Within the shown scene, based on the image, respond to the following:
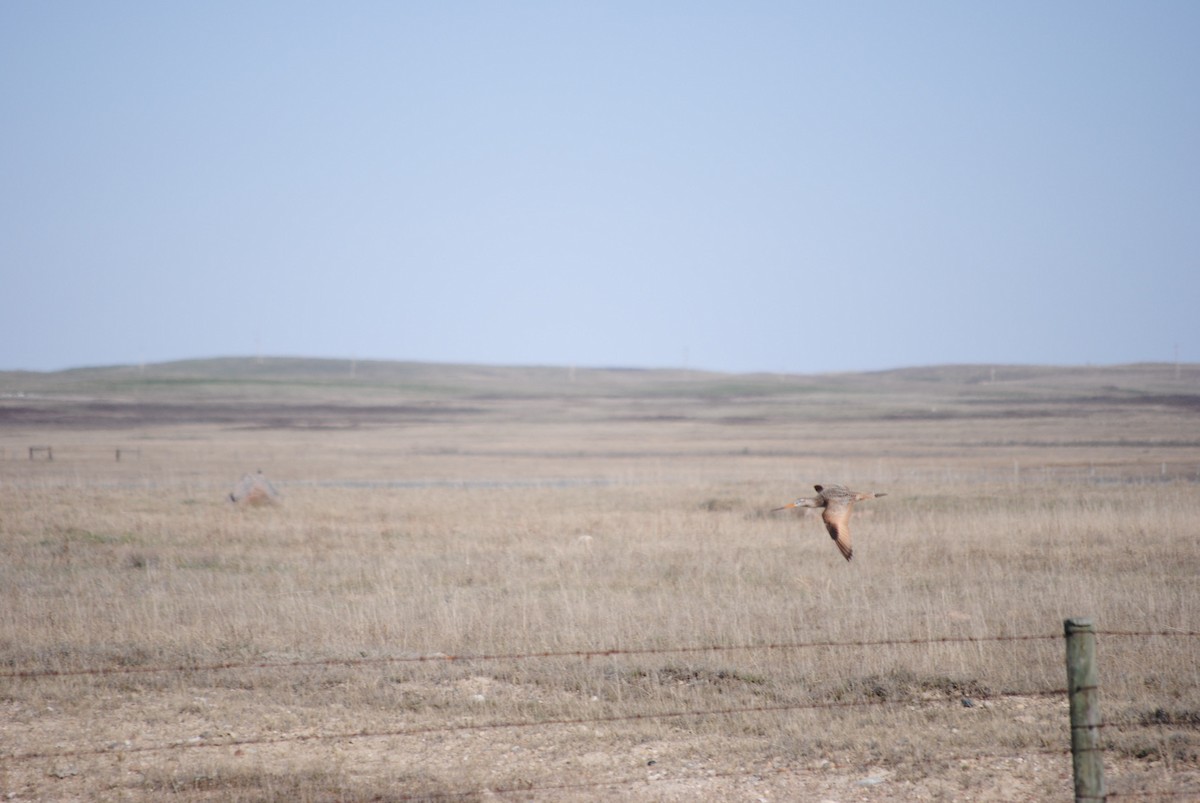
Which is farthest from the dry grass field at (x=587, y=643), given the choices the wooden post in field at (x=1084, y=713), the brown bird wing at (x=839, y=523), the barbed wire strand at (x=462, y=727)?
the brown bird wing at (x=839, y=523)

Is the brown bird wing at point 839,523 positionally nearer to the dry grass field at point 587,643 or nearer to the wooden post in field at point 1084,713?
the wooden post in field at point 1084,713

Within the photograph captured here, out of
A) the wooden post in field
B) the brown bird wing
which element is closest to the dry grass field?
the wooden post in field

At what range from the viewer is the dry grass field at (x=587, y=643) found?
23.8 ft

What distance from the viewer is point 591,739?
7984 mm

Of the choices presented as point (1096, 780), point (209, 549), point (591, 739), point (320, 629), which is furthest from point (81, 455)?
point (1096, 780)

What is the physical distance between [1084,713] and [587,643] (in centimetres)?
596

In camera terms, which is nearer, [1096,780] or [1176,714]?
[1096,780]

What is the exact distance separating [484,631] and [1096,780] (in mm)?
7123

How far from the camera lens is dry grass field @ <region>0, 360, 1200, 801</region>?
7262mm

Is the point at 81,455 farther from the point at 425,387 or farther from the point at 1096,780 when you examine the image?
the point at 425,387

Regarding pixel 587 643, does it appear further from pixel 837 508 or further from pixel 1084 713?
pixel 1084 713

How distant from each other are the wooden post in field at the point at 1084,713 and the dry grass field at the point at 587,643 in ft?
4.91

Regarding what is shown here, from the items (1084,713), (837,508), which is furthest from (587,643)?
(1084,713)

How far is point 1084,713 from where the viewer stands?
529 cm
